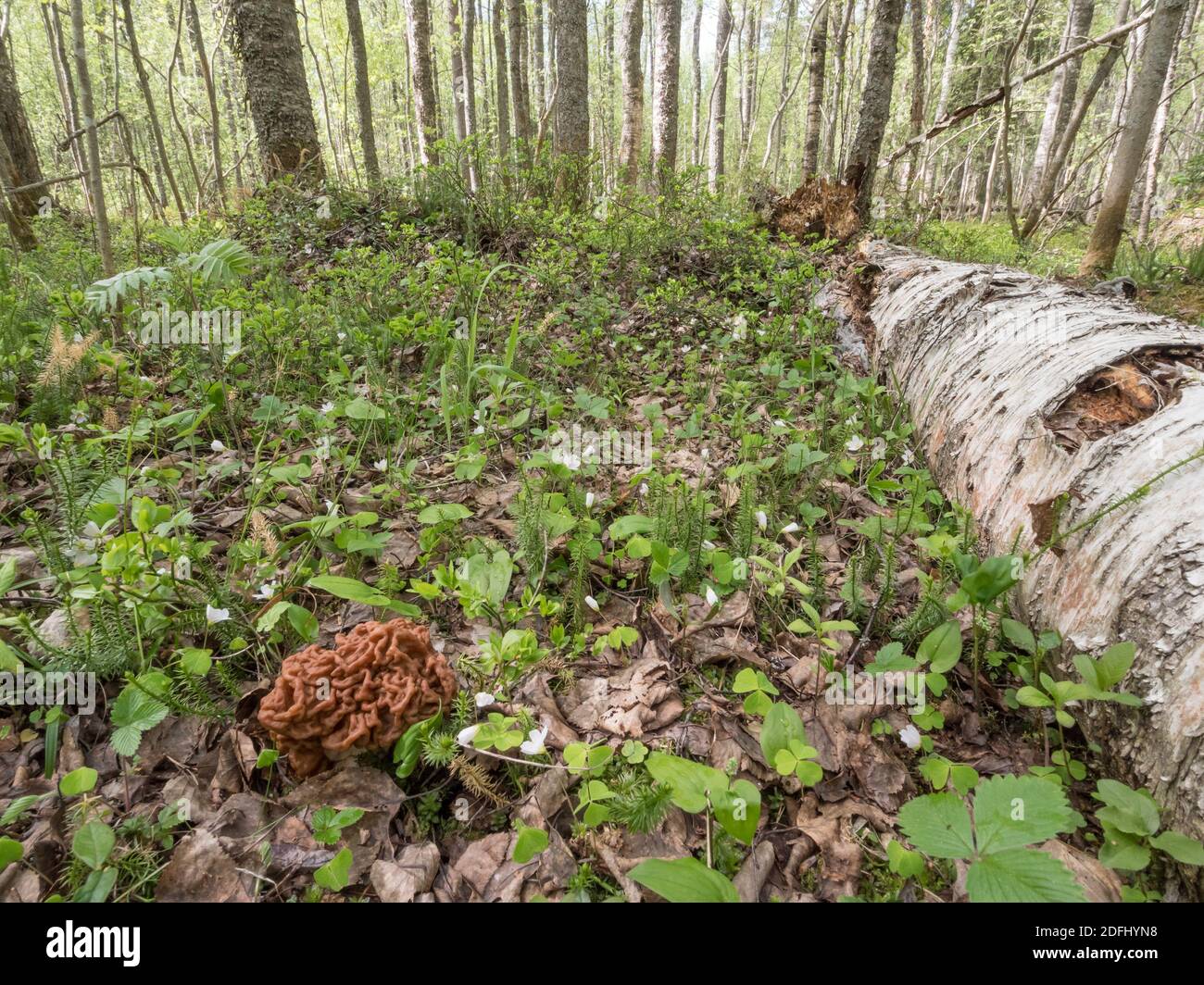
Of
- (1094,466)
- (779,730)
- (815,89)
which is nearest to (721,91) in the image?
(815,89)

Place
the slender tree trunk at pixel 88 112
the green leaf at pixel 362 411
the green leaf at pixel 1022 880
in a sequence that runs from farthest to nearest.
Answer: the slender tree trunk at pixel 88 112 < the green leaf at pixel 362 411 < the green leaf at pixel 1022 880

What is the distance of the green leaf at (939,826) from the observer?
1186mm

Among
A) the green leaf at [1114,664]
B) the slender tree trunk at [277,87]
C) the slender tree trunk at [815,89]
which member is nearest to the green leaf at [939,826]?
the green leaf at [1114,664]

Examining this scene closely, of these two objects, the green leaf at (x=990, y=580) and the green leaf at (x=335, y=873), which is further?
the green leaf at (x=990, y=580)

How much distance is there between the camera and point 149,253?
19.8 feet

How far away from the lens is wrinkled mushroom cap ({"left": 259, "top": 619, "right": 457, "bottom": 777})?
1.59 metres

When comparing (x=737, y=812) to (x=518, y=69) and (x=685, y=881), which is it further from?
(x=518, y=69)

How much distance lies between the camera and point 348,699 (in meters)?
1.61

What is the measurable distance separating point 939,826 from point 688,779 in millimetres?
526

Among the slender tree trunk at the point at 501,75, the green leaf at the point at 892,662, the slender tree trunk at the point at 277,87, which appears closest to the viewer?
the green leaf at the point at 892,662

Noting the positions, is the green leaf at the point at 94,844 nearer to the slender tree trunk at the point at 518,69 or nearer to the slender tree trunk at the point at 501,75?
the slender tree trunk at the point at 518,69

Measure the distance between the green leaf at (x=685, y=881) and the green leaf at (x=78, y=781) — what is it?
140 centimetres

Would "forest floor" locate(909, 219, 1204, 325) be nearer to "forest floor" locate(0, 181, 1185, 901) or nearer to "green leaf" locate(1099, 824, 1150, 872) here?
"forest floor" locate(0, 181, 1185, 901)

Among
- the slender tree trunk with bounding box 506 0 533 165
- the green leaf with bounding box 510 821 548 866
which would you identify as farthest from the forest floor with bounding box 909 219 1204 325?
the slender tree trunk with bounding box 506 0 533 165
